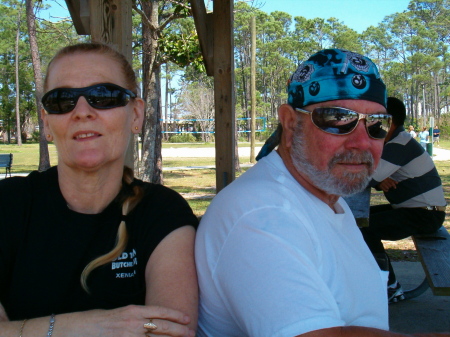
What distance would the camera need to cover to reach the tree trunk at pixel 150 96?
10.8 meters

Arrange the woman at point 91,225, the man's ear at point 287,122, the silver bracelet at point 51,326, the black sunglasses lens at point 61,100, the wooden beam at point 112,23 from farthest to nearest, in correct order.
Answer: the wooden beam at point 112,23
the man's ear at point 287,122
the black sunglasses lens at point 61,100
the woman at point 91,225
the silver bracelet at point 51,326

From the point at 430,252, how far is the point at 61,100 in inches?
126

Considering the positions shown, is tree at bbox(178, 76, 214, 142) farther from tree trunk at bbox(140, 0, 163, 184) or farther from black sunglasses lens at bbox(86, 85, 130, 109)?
black sunglasses lens at bbox(86, 85, 130, 109)

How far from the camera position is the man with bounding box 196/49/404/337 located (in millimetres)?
1248

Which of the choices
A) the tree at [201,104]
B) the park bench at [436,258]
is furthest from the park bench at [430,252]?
the tree at [201,104]

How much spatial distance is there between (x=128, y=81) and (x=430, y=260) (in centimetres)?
277

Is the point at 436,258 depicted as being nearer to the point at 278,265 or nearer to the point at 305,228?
the point at 305,228

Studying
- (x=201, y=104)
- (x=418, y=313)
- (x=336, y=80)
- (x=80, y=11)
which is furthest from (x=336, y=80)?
(x=201, y=104)

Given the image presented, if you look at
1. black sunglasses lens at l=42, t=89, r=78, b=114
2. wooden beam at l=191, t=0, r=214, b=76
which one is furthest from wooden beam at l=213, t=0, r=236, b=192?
black sunglasses lens at l=42, t=89, r=78, b=114

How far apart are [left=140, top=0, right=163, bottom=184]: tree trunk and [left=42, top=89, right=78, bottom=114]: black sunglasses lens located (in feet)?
30.5

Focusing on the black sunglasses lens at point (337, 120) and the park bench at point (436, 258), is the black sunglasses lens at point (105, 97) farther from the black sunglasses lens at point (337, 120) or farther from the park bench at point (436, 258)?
the park bench at point (436, 258)

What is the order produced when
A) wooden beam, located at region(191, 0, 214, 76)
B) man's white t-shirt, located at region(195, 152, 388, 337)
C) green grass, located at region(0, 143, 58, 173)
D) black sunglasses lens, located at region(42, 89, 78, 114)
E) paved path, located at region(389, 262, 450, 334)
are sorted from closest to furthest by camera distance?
man's white t-shirt, located at region(195, 152, 388, 337) → black sunglasses lens, located at region(42, 89, 78, 114) → wooden beam, located at region(191, 0, 214, 76) → paved path, located at region(389, 262, 450, 334) → green grass, located at region(0, 143, 58, 173)

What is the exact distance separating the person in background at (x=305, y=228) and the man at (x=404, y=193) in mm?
2534

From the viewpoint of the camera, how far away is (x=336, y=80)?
1679mm
